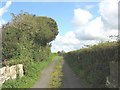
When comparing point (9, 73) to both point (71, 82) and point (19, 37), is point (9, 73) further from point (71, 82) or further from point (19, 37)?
point (19, 37)

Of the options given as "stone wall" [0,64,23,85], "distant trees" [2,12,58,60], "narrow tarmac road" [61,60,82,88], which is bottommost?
"narrow tarmac road" [61,60,82,88]

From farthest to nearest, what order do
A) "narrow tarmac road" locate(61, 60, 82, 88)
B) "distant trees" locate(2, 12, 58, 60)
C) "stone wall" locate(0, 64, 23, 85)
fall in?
"distant trees" locate(2, 12, 58, 60)
"stone wall" locate(0, 64, 23, 85)
"narrow tarmac road" locate(61, 60, 82, 88)

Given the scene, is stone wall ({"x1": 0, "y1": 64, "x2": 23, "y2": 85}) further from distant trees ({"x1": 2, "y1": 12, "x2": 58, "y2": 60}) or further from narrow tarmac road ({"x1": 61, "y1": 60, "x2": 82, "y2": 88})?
distant trees ({"x1": 2, "y1": 12, "x2": 58, "y2": 60})

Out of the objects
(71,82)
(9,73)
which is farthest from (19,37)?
(71,82)

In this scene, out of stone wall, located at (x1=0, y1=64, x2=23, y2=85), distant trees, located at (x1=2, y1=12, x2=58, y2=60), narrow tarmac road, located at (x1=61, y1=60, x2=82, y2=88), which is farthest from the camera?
distant trees, located at (x1=2, y1=12, x2=58, y2=60)

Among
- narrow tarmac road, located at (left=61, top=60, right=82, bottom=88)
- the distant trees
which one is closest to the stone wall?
narrow tarmac road, located at (left=61, top=60, right=82, bottom=88)

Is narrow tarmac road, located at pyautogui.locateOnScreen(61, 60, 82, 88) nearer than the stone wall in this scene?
Yes

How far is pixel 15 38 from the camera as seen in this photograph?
112 feet

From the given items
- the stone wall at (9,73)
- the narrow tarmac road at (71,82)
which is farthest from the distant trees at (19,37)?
the narrow tarmac road at (71,82)

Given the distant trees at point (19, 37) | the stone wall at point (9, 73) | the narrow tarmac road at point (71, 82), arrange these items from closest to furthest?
the narrow tarmac road at point (71, 82), the stone wall at point (9, 73), the distant trees at point (19, 37)

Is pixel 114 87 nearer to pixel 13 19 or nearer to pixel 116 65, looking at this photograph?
pixel 116 65

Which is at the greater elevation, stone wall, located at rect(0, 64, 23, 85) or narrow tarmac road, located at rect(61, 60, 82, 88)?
stone wall, located at rect(0, 64, 23, 85)

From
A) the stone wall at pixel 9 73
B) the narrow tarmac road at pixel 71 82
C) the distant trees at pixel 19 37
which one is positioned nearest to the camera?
the narrow tarmac road at pixel 71 82

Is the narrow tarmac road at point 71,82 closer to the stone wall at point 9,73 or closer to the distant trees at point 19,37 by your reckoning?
the stone wall at point 9,73
